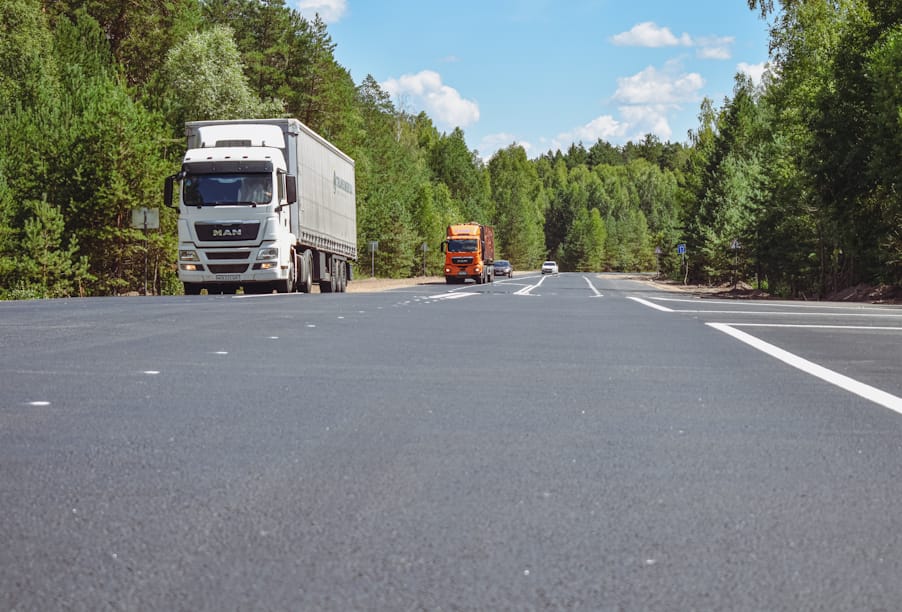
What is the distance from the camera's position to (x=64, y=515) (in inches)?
159

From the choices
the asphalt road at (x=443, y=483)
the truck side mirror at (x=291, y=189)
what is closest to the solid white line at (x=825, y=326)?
the asphalt road at (x=443, y=483)

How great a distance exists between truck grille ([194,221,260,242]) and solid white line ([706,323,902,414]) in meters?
15.1

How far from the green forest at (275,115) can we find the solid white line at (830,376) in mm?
20775

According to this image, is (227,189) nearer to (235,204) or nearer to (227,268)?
(235,204)

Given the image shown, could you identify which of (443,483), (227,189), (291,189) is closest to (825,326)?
(443,483)

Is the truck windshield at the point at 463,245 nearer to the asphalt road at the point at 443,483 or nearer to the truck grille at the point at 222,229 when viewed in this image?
the truck grille at the point at 222,229

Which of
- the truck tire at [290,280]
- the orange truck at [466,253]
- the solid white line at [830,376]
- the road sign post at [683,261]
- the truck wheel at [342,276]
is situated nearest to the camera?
the solid white line at [830,376]

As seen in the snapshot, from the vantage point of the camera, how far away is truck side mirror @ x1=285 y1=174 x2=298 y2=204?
2586 centimetres

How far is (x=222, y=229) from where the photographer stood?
2603cm

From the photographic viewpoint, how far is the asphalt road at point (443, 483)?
10.7 ft

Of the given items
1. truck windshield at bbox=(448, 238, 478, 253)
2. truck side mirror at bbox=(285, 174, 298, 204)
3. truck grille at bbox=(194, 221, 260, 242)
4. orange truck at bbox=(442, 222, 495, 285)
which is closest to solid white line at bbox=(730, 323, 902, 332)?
truck side mirror at bbox=(285, 174, 298, 204)

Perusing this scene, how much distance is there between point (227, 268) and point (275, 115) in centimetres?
3636

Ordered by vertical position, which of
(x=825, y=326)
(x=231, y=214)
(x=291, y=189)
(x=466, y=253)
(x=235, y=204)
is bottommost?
(x=825, y=326)

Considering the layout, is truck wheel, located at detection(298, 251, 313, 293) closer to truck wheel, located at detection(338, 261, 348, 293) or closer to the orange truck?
truck wheel, located at detection(338, 261, 348, 293)
